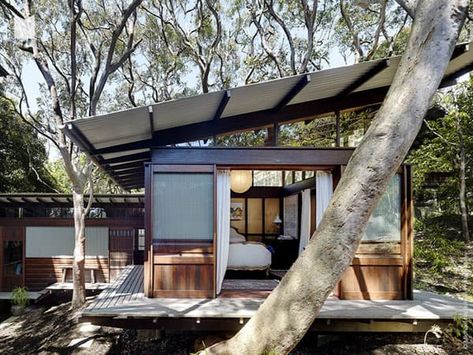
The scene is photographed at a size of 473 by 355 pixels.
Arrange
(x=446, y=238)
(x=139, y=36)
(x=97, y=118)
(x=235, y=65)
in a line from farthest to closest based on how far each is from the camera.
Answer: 1. (x=235, y=65)
2. (x=139, y=36)
3. (x=446, y=238)
4. (x=97, y=118)

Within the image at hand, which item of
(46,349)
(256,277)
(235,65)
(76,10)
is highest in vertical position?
(235,65)

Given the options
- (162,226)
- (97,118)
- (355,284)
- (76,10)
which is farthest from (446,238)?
(76,10)

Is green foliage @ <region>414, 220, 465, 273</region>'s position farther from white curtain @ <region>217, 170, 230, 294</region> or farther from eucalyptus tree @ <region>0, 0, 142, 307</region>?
eucalyptus tree @ <region>0, 0, 142, 307</region>

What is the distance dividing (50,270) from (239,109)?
933 cm

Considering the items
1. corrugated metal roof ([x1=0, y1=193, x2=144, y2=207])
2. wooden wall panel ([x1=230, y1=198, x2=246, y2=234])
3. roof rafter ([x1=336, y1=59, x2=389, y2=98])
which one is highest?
roof rafter ([x1=336, y1=59, x2=389, y2=98])

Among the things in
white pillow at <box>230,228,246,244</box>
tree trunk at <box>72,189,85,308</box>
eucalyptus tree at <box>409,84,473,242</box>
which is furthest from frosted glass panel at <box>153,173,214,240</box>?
eucalyptus tree at <box>409,84,473,242</box>

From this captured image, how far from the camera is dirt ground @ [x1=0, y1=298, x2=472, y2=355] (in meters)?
4.80

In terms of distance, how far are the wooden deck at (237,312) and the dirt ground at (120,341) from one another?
19.8 inches

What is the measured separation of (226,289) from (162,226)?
1.43m

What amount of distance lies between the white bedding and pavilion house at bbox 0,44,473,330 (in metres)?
0.33

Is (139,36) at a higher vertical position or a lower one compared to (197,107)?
higher

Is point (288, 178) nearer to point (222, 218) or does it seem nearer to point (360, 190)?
point (222, 218)

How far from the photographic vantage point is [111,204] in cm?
1109

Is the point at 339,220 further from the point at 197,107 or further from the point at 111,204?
the point at 111,204
